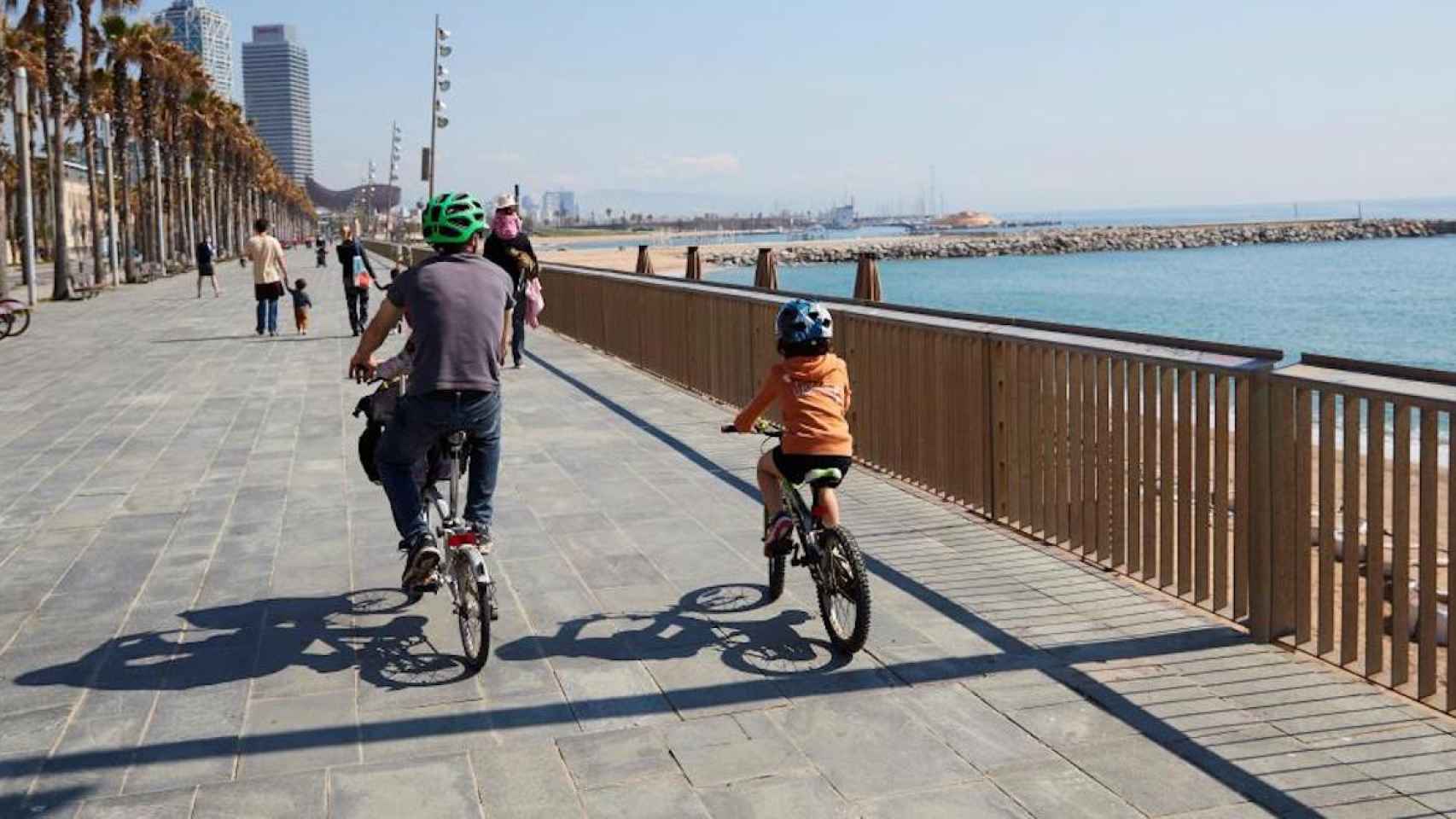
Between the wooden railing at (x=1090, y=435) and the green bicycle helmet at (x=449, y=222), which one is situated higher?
the green bicycle helmet at (x=449, y=222)

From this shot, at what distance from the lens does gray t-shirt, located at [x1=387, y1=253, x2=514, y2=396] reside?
5.53 m

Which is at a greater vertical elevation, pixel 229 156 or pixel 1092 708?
pixel 229 156

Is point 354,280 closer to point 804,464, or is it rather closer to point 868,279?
point 868,279

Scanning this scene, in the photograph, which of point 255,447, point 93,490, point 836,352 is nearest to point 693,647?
point 836,352

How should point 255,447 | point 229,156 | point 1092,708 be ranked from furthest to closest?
1. point 229,156
2. point 255,447
3. point 1092,708

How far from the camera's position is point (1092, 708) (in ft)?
16.5

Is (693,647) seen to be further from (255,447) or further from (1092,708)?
(255,447)

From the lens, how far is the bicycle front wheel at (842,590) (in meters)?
5.47

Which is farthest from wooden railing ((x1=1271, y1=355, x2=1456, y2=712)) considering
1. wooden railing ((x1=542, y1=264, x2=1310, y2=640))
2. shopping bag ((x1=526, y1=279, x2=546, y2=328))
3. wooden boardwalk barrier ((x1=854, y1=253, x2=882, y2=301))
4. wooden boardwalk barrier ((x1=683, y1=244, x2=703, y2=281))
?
wooden boardwalk barrier ((x1=683, y1=244, x2=703, y2=281))

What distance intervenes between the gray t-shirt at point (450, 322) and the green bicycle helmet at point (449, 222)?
0.11m

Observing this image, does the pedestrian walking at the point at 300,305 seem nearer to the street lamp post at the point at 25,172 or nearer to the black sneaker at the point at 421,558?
the street lamp post at the point at 25,172

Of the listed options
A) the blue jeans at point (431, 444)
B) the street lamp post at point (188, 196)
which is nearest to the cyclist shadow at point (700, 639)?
the blue jeans at point (431, 444)

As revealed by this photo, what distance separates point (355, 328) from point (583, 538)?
16.4 m

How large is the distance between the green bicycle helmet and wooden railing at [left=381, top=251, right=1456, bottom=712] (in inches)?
112
